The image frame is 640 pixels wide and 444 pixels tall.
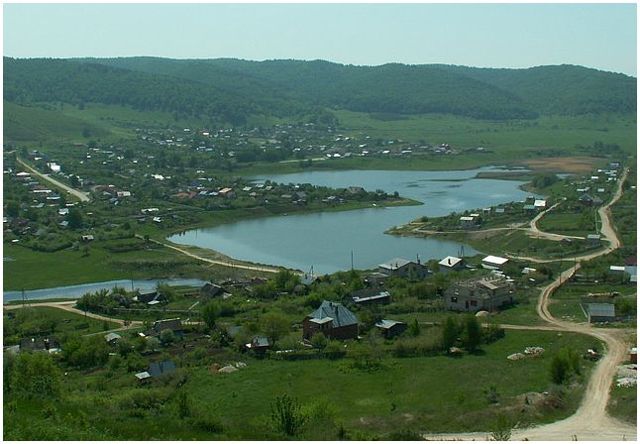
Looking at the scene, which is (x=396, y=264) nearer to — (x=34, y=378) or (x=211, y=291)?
(x=211, y=291)

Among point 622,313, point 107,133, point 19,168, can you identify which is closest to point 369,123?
point 107,133

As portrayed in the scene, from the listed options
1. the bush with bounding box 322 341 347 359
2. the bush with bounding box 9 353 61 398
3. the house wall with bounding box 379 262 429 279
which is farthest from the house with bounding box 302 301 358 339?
the house wall with bounding box 379 262 429 279

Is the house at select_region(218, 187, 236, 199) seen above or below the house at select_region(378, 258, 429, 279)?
above

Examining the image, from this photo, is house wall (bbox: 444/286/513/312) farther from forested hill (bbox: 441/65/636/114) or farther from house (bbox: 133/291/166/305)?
forested hill (bbox: 441/65/636/114)

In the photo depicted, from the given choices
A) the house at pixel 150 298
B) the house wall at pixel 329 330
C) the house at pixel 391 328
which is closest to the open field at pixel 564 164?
Answer: the house at pixel 150 298

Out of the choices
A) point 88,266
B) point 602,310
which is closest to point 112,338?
point 88,266
